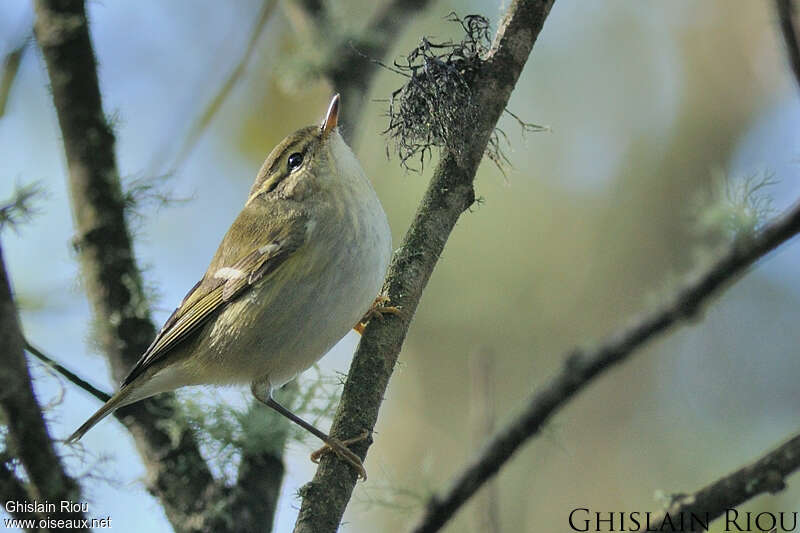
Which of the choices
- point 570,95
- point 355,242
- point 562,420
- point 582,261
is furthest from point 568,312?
point 562,420

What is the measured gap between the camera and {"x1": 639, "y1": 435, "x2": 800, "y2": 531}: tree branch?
6.23 feet

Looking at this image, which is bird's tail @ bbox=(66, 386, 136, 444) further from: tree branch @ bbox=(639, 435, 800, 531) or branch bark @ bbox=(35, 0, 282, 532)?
tree branch @ bbox=(639, 435, 800, 531)

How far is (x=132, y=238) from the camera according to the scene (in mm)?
3629

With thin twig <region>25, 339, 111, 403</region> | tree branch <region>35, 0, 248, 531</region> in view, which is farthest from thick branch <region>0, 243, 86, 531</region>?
tree branch <region>35, 0, 248, 531</region>

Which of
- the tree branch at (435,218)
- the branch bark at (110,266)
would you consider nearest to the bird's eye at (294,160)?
the branch bark at (110,266)

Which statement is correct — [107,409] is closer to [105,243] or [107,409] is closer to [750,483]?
[105,243]

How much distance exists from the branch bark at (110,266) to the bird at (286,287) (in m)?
0.19

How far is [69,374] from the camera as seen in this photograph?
307cm

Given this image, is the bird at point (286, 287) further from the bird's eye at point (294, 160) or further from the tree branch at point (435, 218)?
the tree branch at point (435, 218)

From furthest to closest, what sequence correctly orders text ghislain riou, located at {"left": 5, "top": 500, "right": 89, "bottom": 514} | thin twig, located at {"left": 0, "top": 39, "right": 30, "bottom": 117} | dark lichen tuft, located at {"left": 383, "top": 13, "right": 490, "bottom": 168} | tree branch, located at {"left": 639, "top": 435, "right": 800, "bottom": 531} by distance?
thin twig, located at {"left": 0, "top": 39, "right": 30, "bottom": 117} < dark lichen tuft, located at {"left": 383, "top": 13, "right": 490, "bottom": 168} < text ghislain riou, located at {"left": 5, "top": 500, "right": 89, "bottom": 514} < tree branch, located at {"left": 639, "top": 435, "right": 800, "bottom": 531}

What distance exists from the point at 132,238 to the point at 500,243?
4108 mm

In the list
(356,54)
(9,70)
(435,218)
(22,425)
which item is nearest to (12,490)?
(22,425)

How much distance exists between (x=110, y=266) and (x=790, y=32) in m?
2.72

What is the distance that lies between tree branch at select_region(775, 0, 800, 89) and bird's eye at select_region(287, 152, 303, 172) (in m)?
2.57
